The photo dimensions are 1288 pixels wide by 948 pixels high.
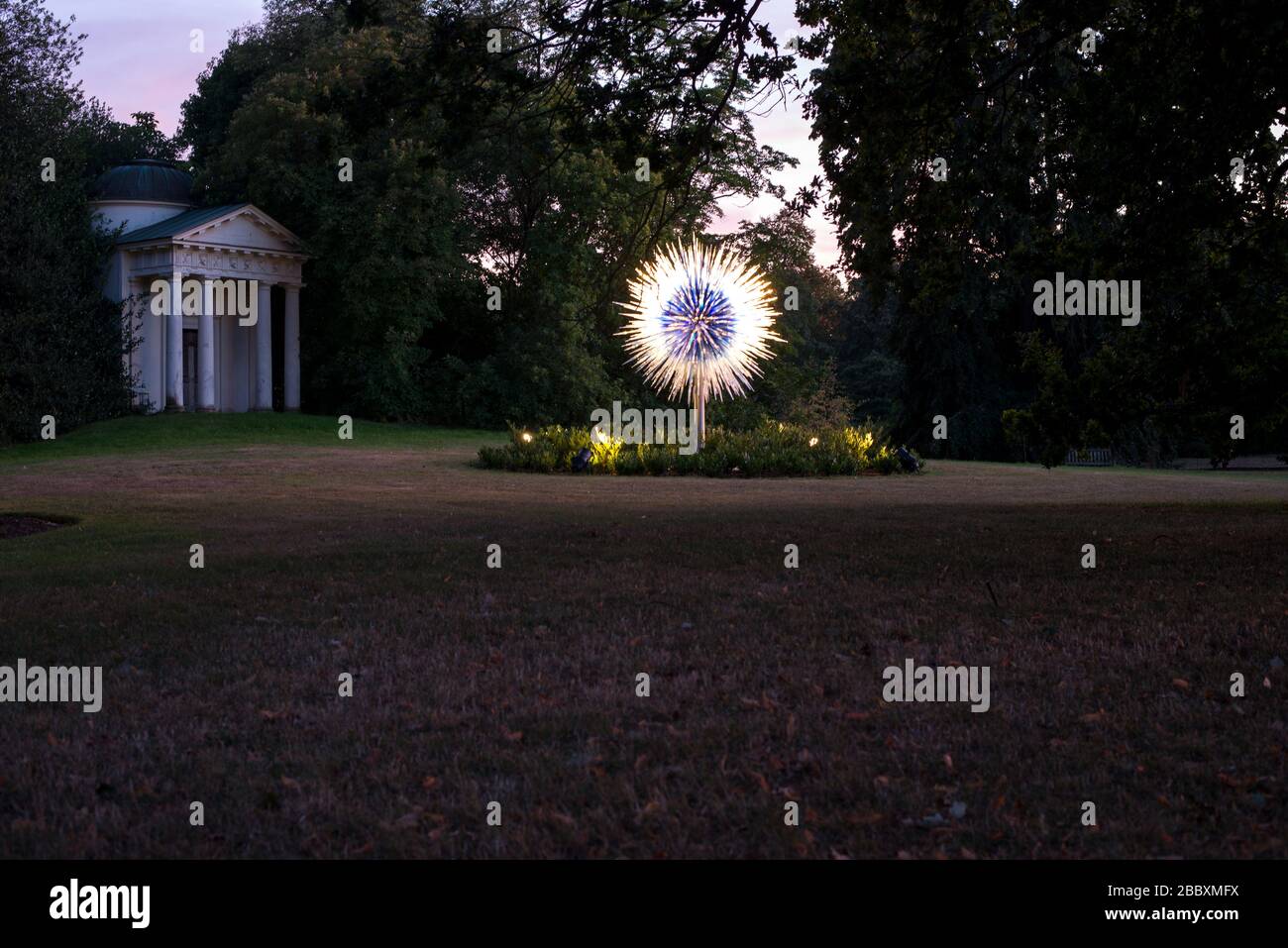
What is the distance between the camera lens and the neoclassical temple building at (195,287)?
4412 cm

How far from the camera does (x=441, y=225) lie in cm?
4744

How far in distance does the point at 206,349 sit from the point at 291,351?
4.41 meters

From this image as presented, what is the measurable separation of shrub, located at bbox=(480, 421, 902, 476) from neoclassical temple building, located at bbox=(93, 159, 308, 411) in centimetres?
2056

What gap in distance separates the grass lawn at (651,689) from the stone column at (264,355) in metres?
33.2

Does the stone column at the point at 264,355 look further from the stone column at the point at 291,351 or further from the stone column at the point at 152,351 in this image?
the stone column at the point at 152,351

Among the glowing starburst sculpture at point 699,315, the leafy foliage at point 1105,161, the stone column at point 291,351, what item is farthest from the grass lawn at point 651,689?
the stone column at point 291,351

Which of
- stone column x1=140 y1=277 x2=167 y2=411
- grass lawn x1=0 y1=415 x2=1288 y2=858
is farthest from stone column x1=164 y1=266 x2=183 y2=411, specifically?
grass lawn x1=0 y1=415 x2=1288 y2=858

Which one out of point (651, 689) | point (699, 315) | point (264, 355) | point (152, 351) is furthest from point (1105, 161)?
point (152, 351)

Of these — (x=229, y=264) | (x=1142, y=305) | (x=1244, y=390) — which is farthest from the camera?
(x=229, y=264)

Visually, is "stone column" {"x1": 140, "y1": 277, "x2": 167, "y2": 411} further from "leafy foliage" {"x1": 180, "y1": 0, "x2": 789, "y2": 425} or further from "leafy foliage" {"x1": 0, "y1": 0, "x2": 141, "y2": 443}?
"leafy foliage" {"x1": 180, "y1": 0, "x2": 789, "y2": 425}

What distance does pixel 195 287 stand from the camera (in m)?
43.9
